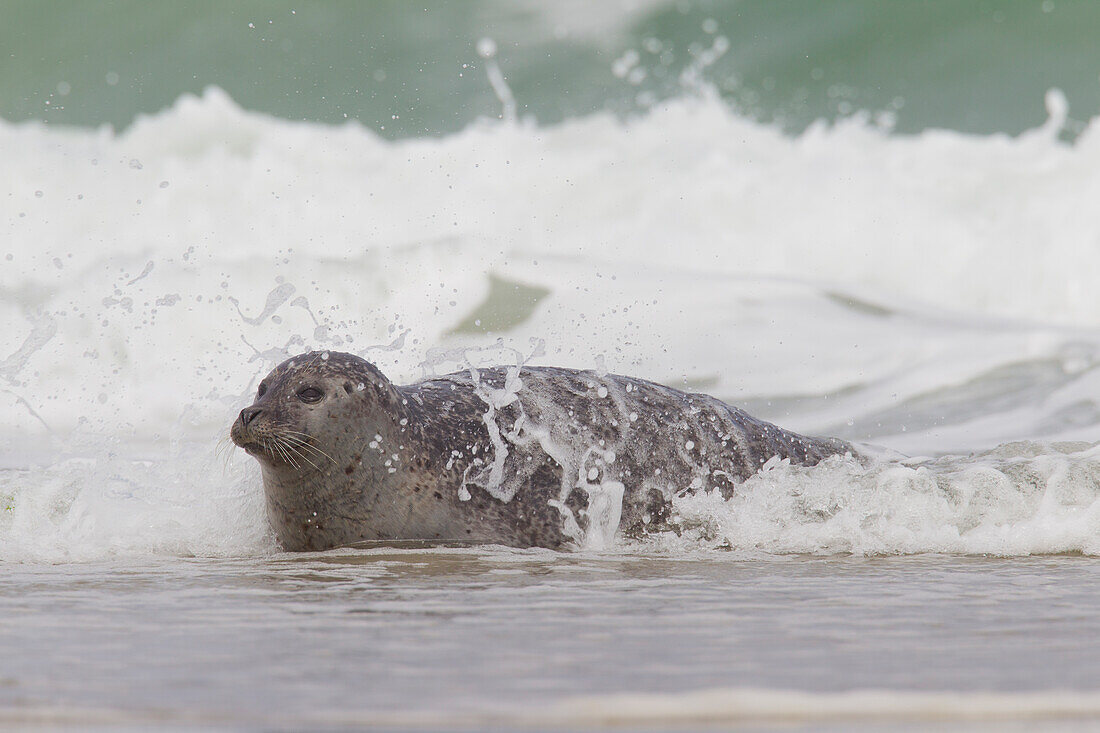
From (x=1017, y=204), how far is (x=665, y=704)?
1237 centimetres

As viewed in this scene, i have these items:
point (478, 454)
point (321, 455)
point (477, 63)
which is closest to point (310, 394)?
point (321, 455)

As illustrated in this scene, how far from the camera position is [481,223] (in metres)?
14.0

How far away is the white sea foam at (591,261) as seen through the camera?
10.1 meters

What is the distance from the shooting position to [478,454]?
507 centimetres

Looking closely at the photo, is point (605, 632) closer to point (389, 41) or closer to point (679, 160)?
point (679, 160)

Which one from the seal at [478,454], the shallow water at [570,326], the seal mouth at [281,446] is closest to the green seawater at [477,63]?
the shallow water at [570,326]

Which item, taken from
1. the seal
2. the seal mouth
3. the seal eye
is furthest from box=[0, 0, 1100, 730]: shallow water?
the seal eye

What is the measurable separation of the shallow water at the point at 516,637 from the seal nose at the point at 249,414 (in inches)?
20.0

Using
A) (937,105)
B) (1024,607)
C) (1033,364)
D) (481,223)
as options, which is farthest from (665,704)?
(937,105)

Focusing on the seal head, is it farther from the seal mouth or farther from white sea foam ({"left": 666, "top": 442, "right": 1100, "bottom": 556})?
white sea foam ({"left": 666, "top": 442, "right": 1100, "bottom": 556})

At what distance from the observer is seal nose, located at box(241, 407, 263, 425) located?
449 cm

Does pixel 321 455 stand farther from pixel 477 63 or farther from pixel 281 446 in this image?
pixel 477 63

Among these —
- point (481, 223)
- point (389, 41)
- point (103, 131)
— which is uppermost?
point (389, 41)

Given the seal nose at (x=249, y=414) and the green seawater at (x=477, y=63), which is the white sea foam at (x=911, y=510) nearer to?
the seal nose at (x=249, y=414)
